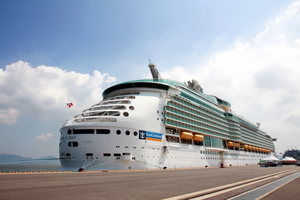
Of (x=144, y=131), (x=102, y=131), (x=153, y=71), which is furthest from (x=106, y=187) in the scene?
(x=153, y=71)

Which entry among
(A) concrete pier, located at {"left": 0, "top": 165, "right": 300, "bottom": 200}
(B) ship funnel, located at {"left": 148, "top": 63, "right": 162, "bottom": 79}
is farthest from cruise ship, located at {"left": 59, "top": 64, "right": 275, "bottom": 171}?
(A) concrete pier, located at {"left": 0, "top": 165, "right": 300, "bottom": 200}

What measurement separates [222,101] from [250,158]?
29.8 m

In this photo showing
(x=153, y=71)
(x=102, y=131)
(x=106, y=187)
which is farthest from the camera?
(x=153, y=71)

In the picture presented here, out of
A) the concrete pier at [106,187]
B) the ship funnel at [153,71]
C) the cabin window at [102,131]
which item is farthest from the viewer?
the ship funnel at [153,71]

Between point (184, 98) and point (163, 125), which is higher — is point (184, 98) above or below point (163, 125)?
above

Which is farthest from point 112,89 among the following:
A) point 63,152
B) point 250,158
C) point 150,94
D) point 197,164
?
point 250,158

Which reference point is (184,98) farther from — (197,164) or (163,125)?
(197,164)

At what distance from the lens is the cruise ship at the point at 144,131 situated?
1156 inches

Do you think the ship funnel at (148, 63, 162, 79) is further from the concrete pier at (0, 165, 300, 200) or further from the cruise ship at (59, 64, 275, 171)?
the concrete pier at (0, 165, 300, 200)

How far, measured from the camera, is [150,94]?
4184 centimetres

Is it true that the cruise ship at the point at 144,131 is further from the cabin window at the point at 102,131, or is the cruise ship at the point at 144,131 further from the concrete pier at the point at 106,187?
the concrete pier at the point at 106,187

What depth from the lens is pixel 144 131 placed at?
33.4m

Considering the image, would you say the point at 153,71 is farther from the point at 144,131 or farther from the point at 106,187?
the point at 106,187

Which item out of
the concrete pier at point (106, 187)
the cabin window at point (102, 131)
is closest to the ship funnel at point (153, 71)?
the cabin window at point (102, 131)
